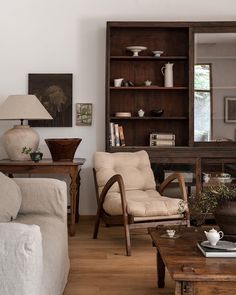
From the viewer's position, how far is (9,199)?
107 inches

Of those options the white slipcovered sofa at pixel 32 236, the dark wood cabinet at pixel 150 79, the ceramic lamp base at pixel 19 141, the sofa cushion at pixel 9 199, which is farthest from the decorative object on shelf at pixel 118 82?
the sofa cushion at pixel 9 199

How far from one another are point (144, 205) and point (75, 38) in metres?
2.22

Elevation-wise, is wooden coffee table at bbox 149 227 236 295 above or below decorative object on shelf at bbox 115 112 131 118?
below

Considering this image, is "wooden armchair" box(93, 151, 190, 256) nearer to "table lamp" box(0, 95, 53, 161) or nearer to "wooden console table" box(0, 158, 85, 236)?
"wooden console table" box(0, 158, 85, 236)

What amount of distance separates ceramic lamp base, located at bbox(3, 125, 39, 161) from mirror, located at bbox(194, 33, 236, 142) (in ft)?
5.48

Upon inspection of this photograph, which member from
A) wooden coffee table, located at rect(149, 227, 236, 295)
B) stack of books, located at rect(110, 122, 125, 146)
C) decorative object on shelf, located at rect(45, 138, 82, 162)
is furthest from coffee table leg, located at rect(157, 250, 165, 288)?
stack of books, located at rect(110, 122, 125, 146)

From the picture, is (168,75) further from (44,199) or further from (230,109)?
(44,199)

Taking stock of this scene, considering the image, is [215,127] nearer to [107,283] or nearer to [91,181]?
[91,181]

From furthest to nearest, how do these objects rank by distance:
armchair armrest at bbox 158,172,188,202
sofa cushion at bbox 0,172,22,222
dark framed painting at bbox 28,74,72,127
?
dark framed painting at bbox 28,74,72,127 < armchair armrest at bbox 158,172,188,202 < sofa cushion at bbox 0,172,22,222

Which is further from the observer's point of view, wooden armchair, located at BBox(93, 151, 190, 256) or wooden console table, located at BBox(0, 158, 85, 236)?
wooden console table, located at BBox(0, 158, 85, 236)

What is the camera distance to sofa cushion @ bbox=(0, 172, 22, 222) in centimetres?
264

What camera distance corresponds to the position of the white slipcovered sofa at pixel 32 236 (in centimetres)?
165

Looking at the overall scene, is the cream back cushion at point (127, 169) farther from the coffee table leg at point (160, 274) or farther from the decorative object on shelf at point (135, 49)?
the coffee table leg at point (160, 274)

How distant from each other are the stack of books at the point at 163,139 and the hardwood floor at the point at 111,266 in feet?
3.25
